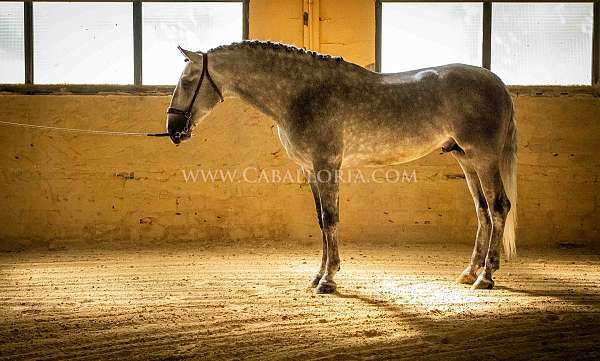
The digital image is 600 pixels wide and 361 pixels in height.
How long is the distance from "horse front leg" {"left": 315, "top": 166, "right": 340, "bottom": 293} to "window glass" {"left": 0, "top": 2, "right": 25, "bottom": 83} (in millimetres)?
4020

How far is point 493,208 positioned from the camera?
4469 mm

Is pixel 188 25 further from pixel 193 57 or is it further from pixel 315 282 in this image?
pixel 315 282

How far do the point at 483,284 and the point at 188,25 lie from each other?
4096 mm

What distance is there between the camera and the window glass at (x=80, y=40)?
6473 mm

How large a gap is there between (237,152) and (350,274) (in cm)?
221

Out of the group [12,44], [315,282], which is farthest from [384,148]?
[12,44]

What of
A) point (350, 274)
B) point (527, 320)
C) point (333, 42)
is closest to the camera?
point (527, 320)

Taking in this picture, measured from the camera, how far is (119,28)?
651cm

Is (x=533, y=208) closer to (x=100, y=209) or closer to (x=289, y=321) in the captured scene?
(x=289, y=321)

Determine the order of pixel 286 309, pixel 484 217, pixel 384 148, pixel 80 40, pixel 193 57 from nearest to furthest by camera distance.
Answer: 1. pixel 286 309
2. pixel 193 57
3. pixel 384 148
4. pixel 484 217
5. pixel 80 40

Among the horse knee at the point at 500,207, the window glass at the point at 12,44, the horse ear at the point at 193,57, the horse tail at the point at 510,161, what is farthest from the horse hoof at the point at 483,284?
the window glass at the point at 12,44

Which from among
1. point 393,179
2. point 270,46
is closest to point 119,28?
point 270,46

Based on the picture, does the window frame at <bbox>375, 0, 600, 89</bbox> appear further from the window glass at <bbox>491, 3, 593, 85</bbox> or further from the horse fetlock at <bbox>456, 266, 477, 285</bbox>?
the horse fetlock at <bbox>456, 266, 477, 285</bbox>

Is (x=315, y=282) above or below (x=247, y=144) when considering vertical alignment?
below
